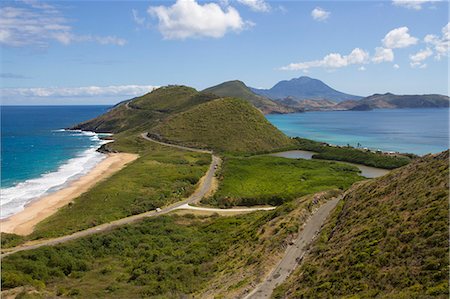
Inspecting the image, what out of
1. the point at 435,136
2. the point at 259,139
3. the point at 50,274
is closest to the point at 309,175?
the point at 259,139

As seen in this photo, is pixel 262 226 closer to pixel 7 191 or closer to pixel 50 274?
pixel 50 274

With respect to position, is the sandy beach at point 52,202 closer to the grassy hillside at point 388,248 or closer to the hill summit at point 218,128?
the hill summit at point 218,128

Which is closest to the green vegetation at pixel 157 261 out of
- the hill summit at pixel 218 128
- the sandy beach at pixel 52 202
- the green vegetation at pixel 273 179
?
the sandy beach at pixel 52 202

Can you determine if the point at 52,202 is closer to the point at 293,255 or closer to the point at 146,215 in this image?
the point at 146,215

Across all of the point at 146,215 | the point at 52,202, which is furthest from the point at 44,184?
the point at 146,215

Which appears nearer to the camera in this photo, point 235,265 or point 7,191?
point 235,265

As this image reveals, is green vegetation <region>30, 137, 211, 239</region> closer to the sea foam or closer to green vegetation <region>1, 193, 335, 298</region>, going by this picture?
green vegetation <region>1, 193, 335, 298</region>
